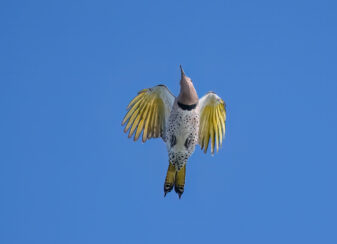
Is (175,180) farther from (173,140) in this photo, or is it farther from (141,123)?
(141,123)

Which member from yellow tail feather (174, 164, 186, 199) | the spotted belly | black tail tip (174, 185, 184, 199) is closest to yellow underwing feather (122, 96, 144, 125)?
the spotted belly

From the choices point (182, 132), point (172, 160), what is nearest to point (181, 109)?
point (182, 132)

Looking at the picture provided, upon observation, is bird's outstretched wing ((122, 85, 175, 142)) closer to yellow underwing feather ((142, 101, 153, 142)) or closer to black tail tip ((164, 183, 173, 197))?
yellow underwing feather ((142, 101, 153, 142))

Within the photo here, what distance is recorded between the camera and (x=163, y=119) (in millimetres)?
7852

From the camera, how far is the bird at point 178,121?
7.27 metres

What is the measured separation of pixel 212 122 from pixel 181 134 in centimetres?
89

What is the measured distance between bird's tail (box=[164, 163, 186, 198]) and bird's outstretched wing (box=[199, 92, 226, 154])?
0.64 meters

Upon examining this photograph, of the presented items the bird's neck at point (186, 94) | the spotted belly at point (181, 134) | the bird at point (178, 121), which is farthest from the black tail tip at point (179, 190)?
the bird's neck at point (186, 94)

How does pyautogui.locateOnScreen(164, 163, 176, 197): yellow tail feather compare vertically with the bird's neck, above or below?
below

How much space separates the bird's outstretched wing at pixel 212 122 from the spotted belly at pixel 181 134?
0.46 meters

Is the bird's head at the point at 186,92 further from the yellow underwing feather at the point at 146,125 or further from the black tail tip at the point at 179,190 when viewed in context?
the black tail tip at the point at 179,190

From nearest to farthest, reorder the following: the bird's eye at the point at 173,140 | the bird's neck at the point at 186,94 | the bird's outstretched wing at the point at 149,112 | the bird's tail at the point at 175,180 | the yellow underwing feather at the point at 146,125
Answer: the bird's neck at the point at 186,94 → the bird's eye at the point at 173,140 → the bird's tail at the point at 175,180 → the bird's outstretched wing at the point at 149,112 → the yellow underwing feather at the point at 146,125

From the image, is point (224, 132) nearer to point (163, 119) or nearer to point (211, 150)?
point (211, 150)

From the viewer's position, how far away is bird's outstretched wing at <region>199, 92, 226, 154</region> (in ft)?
25.7
